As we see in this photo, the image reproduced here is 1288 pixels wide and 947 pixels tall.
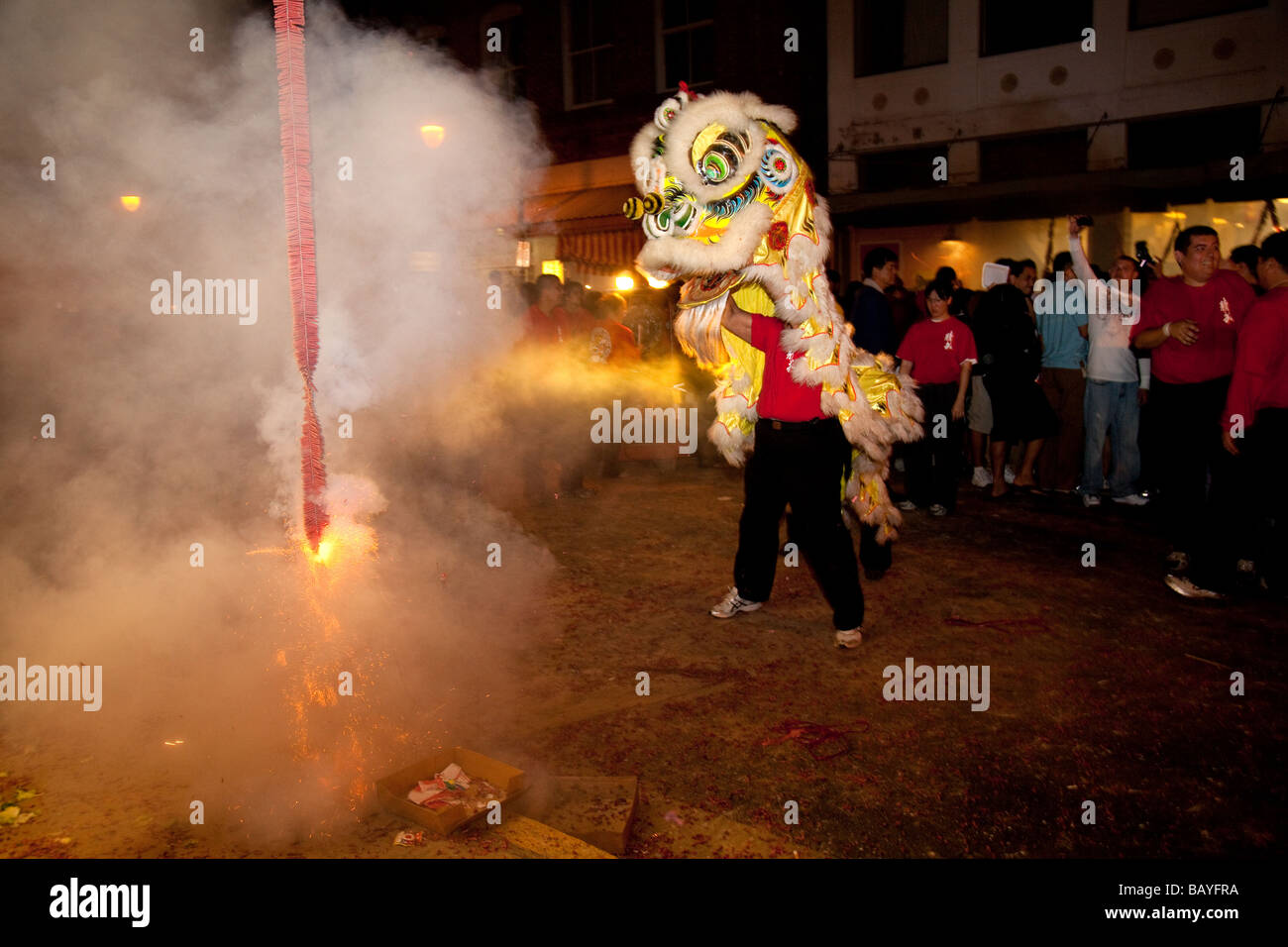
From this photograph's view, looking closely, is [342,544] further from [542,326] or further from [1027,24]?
[1027,24]

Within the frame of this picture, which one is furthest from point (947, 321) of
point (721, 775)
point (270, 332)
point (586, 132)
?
point (586, 132)

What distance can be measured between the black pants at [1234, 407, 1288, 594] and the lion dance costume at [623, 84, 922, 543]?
2063mm

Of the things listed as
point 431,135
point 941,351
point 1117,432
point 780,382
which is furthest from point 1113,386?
point 431,135

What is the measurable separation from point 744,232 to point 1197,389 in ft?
10.4

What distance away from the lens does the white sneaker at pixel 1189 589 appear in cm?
487

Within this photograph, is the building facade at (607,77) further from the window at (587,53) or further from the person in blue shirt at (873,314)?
the person in blue shirt at (873,314)

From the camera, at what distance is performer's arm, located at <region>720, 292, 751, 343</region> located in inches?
163

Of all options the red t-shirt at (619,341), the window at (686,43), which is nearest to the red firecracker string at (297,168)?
the red t-shirt at (619,341)

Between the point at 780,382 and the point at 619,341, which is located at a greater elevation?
the point at 619,341

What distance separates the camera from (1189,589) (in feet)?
16.1

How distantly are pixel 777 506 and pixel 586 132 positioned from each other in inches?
504

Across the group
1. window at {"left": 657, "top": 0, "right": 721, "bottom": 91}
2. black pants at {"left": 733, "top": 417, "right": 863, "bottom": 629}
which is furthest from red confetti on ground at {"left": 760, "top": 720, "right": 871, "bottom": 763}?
window at {"left": 657, "top": 0, "right": 721, "bottom": 91}

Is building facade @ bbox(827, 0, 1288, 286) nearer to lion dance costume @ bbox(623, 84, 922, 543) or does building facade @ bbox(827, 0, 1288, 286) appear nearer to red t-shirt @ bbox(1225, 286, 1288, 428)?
red t-shirt @ bbox(1225, 286, 1288, 428)

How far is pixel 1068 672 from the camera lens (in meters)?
4.00
